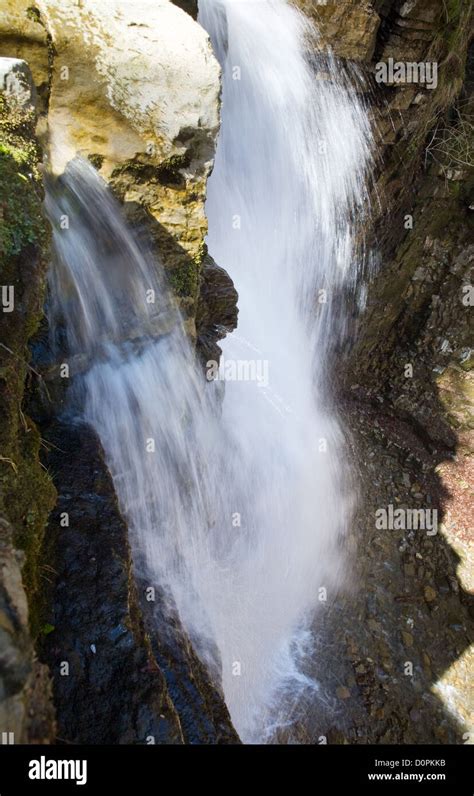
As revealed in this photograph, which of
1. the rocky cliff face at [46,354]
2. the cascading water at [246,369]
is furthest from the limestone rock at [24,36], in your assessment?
the cascading water at [246,369]

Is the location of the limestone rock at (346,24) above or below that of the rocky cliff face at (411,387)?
above

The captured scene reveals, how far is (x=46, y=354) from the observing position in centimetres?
372

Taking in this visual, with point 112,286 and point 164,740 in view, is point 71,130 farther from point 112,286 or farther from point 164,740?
point 164,740

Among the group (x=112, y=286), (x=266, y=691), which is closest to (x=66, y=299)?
(x=112, y=286)

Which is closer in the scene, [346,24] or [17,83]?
[17,83]

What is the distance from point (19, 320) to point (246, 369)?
4.33 meters

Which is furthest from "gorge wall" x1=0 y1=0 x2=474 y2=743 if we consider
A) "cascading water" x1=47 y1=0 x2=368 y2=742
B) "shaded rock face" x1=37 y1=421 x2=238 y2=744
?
"cascading water" x1=47 y1=0 x2=368 y2=742

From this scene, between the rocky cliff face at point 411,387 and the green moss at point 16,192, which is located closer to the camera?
Answer: the green moss at point 16,192

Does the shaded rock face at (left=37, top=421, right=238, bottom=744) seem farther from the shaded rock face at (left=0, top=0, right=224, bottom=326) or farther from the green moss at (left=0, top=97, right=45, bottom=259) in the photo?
the shaded rock face at (left=0, top=0, right=224, bottom=326)

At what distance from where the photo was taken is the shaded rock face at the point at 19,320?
8.46ft

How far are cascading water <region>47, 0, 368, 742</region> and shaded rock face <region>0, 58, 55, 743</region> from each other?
71 cm

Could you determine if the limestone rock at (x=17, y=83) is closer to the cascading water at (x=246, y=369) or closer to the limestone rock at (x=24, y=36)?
the limestone rock at (x=24, y=36)

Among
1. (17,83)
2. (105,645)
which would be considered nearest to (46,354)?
(17,83)

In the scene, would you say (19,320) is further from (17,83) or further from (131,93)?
(131,93)
